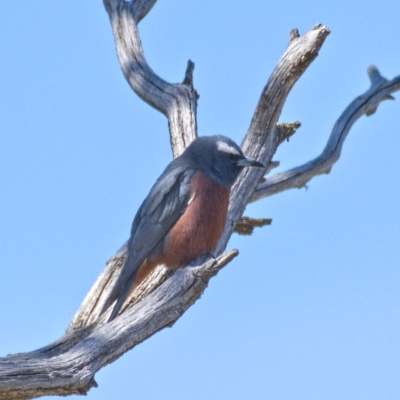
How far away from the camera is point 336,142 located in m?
10.6

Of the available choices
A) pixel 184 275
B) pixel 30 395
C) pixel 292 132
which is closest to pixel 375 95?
pixel 292 132

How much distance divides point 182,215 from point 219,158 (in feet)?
2.60

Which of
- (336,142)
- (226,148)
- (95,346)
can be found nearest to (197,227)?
(226,148)

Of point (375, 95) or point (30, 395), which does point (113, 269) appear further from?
point (375, 95)

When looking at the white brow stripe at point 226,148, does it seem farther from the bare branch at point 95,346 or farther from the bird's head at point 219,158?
the bare branch at point 95,346

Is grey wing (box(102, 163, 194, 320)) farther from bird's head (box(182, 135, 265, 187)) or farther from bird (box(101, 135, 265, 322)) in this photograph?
bird's head (box(182, 135, 265, 187))

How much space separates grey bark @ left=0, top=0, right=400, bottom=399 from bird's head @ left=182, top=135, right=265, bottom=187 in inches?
14.5

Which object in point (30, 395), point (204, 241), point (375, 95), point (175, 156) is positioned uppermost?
point (375, 95)

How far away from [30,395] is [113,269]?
8.69 ft

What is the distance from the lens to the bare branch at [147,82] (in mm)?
8977

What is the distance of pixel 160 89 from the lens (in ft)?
31.0

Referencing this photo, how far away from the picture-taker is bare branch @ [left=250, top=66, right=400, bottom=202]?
32.7 feet

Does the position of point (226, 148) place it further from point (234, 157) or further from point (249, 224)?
point (249, 224)

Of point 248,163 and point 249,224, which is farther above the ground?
point 249,224
